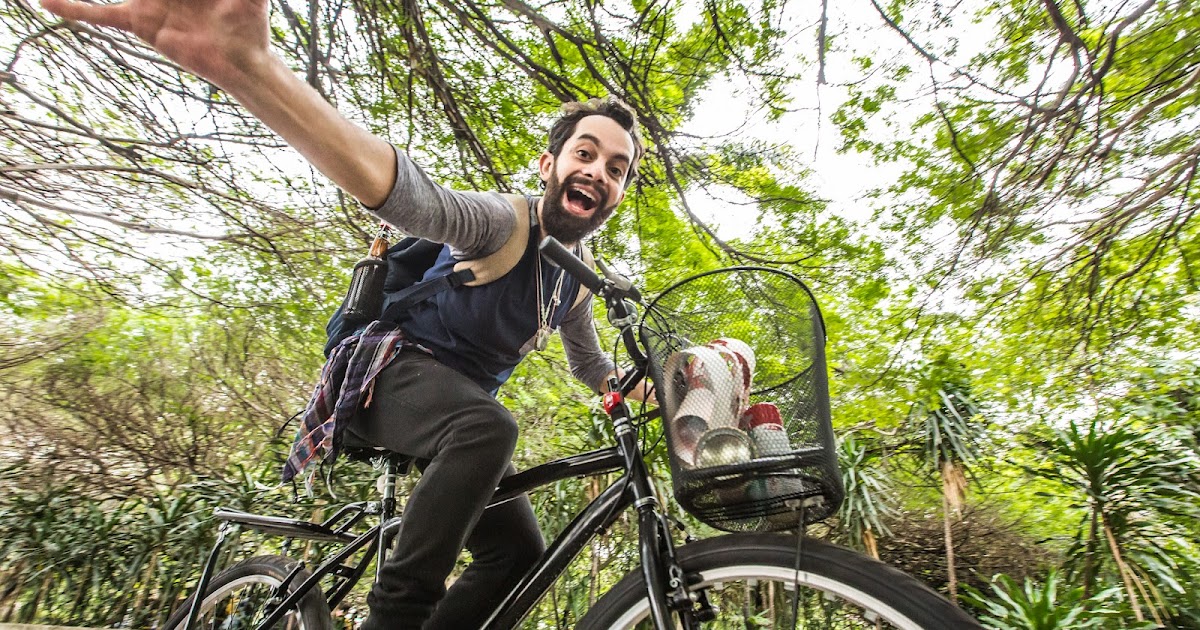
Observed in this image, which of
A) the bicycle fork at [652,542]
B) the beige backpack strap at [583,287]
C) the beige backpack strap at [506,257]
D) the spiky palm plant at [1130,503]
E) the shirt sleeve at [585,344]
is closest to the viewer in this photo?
the bicycle fork at [652,542]

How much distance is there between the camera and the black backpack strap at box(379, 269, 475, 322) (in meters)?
1.59

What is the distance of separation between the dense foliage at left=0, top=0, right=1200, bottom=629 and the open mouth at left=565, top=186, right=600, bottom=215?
75.0 inches

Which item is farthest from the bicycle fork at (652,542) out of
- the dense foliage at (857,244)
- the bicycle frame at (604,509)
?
the dense foliage at (857,244)

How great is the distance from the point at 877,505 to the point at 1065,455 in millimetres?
1187

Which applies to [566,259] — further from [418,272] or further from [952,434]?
[952,434]

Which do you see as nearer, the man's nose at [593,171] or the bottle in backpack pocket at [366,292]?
the bottle in backpack pocket at [366,292]

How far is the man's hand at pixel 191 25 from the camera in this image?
0.79 metres

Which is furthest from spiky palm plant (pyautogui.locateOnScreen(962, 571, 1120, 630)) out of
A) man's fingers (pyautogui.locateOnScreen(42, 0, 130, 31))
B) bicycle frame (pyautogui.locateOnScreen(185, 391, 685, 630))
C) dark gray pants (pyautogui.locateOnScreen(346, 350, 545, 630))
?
man's fingers (pyautogui.locateOnScreen(42, 0, 130, 31))

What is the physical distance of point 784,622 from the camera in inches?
52.4

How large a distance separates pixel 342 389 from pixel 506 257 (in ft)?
1.82

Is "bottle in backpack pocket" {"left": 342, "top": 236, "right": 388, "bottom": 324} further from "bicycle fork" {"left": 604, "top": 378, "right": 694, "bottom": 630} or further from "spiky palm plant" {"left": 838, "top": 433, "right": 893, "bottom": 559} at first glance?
"spiky palm plant" {"left": 838, "top": 433, "right": 893, "bottom": 559}

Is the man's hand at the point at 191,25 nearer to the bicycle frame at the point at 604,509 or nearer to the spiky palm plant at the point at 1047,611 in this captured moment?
the bicycle frame at the point at 604,509

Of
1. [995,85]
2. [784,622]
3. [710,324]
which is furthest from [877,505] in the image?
[710,324]

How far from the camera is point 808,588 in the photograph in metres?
1.17
